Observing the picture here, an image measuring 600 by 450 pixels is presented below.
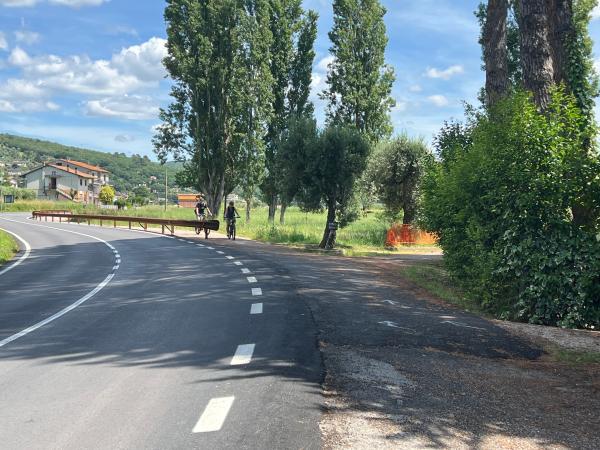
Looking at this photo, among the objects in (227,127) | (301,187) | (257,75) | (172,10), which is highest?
(172,10)

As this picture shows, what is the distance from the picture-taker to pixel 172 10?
4053 cm

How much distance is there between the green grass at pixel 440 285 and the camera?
35.2 ft

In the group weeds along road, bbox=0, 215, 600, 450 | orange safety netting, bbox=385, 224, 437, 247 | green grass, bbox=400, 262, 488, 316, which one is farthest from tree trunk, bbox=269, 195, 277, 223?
weeds along road, bbox=0, 215, 600, 450

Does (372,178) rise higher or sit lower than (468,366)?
higher

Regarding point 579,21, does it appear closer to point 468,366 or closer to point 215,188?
point 215,188

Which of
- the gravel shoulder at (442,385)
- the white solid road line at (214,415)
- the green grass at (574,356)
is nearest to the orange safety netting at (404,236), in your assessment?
the gravel shoulder at (442,385)

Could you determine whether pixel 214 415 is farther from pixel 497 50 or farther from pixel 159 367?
pixel 497 50

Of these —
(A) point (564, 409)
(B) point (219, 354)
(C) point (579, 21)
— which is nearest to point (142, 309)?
(B) point (219, 354)

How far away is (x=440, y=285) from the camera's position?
1330 cm

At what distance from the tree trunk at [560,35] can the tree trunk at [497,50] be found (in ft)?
12.3

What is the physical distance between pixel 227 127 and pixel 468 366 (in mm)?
37203

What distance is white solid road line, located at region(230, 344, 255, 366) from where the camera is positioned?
5938 mm

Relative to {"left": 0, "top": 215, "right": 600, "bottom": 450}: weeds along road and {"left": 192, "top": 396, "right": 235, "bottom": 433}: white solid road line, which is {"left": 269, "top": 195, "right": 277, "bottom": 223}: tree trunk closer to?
{"left": 0, "top": 215, "right": 600, "bottom": 450}: weeds along road

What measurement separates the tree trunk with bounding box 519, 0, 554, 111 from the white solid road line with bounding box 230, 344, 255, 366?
8.47m
